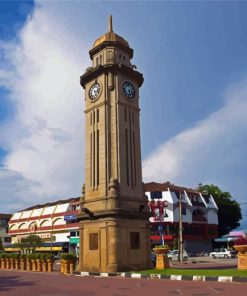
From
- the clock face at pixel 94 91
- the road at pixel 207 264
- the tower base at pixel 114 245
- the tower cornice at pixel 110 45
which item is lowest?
the road at pixel 207 264

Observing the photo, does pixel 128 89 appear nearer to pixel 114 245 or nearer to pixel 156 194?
pixel 114 245

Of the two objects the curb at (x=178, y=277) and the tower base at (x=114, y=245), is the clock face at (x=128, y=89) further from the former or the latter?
the curb at (x=178, y=277)

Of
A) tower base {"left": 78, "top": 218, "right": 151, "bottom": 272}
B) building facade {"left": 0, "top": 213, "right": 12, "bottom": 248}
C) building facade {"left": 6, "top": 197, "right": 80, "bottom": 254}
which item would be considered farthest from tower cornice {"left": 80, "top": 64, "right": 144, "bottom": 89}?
building facade {"left": 0, "top": 213, "right": 12, "bottom": 248}

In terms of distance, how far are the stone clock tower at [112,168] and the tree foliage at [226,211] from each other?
5747 cm

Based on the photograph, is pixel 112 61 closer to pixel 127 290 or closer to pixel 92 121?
pixel 92 121

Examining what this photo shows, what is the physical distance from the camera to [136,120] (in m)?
32.5

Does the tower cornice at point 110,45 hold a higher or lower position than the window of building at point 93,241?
higher

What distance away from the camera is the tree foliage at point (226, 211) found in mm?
84375

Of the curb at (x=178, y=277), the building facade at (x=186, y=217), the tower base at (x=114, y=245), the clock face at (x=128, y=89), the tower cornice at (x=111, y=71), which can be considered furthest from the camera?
the building facade at (x=186, y=217)

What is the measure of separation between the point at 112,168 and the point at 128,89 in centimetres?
738

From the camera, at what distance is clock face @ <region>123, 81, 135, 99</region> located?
32.5 meters

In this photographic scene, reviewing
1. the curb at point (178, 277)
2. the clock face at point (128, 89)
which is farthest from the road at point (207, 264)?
the clock face at point (128, 89)

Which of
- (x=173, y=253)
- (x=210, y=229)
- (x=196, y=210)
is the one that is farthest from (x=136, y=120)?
(x=210, y=229)

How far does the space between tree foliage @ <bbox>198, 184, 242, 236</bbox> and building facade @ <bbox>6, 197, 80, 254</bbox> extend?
104 feet
